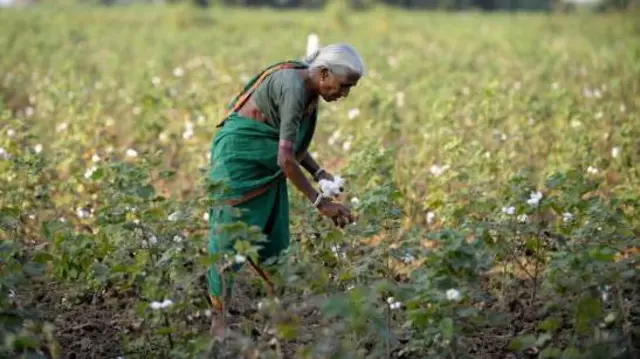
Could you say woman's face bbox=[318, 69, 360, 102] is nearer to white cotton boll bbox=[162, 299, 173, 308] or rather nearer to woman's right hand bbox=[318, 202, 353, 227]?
woman's right hand bbox=[318, 202, 353, 227]

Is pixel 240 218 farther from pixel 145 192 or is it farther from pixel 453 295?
pixel 453 295

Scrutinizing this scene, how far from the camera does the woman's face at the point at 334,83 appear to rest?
3.76 metres

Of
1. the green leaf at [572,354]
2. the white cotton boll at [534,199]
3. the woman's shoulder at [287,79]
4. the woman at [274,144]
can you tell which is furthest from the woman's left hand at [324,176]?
the green leaf at [572,354]

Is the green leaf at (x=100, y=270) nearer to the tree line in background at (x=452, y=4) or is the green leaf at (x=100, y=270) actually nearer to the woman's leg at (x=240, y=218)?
the woman's leg at (x=240, y=218)

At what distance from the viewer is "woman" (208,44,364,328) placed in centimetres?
375

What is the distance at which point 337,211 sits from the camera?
381 cm

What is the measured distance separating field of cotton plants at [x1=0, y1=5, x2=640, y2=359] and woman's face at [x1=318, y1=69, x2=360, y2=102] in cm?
42

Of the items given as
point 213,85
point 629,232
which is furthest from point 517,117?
point 629,232

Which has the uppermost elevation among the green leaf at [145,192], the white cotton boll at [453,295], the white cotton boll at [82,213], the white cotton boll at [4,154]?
the green leaf at [145,192]

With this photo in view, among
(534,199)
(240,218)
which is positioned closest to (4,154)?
(240,218)

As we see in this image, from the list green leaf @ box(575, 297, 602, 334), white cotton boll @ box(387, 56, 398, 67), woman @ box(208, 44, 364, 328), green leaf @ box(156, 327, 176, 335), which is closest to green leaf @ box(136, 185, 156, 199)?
woman @ box(208, 44, 364, 328)

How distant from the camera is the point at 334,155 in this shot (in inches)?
281

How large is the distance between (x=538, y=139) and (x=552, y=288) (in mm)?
3372

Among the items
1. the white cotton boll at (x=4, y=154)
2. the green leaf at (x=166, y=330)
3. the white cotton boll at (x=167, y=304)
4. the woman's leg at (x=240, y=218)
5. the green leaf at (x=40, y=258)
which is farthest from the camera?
the white cotton boll at (x=4, y=154)
